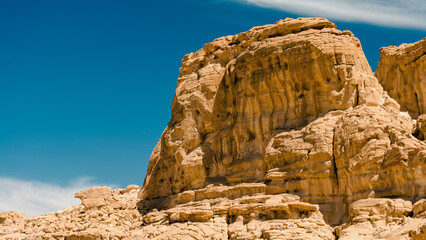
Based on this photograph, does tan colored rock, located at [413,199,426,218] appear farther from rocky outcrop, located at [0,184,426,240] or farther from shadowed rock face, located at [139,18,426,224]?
shadowed rock face, located at [139,18,426,224]

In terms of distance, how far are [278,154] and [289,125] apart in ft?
8.37

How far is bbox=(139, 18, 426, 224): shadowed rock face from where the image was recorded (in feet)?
151

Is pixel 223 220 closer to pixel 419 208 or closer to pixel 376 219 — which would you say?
pixel 376 219

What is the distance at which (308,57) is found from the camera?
51.4m

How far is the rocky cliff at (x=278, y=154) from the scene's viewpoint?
4478 cm

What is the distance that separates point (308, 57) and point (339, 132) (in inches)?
222

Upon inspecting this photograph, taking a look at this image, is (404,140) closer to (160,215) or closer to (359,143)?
(359,143)

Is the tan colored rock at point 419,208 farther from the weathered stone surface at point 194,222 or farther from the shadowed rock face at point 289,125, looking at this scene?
the weathered stone surface at point 194,222

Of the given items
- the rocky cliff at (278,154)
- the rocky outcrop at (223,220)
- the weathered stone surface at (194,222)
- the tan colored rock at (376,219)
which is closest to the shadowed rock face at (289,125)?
the rocky cliff at (278,154)

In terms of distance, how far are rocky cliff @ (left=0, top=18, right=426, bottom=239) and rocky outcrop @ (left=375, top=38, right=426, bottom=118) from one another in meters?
0.10

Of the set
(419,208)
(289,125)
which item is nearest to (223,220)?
(289,125)

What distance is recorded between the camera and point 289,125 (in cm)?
5191

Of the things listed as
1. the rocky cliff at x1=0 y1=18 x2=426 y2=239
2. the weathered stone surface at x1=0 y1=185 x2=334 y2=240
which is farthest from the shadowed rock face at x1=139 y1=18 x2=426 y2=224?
the weathered stone surface at x1=0 y1=185 x2=334 y2=240

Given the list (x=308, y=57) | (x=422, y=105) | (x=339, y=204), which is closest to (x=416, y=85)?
(x=422, y=105)
